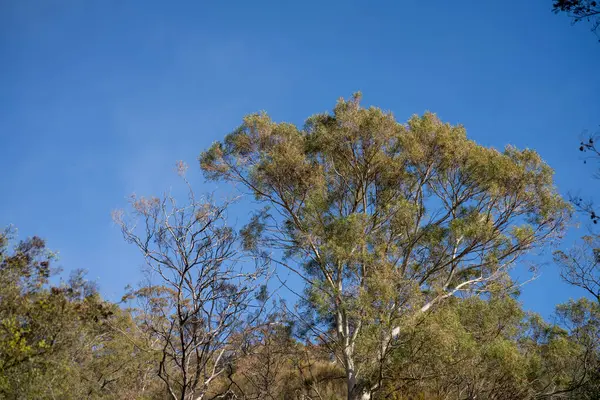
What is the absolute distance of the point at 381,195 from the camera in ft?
51.2

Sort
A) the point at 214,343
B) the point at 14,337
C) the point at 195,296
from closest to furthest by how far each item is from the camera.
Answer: the point at 195,296 < the point at 214,343 < the point at 14,337

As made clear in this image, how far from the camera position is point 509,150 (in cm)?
1502

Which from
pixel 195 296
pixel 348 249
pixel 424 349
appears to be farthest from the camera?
pixel 348 249

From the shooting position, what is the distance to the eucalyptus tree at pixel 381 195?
14.1 meters

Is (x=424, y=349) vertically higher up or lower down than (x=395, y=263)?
lower down

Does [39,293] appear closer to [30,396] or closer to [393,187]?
[30,396]

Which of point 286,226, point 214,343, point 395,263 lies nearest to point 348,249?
point 395,263

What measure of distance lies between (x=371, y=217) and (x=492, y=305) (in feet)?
14.0

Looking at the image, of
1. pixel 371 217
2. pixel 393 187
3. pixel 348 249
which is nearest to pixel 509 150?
pixel 393 187

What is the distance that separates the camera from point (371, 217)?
1484 cm

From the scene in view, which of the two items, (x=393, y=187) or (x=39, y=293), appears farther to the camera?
(x=393, y=187)

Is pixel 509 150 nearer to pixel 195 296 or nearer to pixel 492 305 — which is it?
pixel 492 305

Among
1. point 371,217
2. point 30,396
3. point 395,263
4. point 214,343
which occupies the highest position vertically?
point 371,217

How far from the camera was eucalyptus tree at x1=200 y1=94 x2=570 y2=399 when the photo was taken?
553 inches
